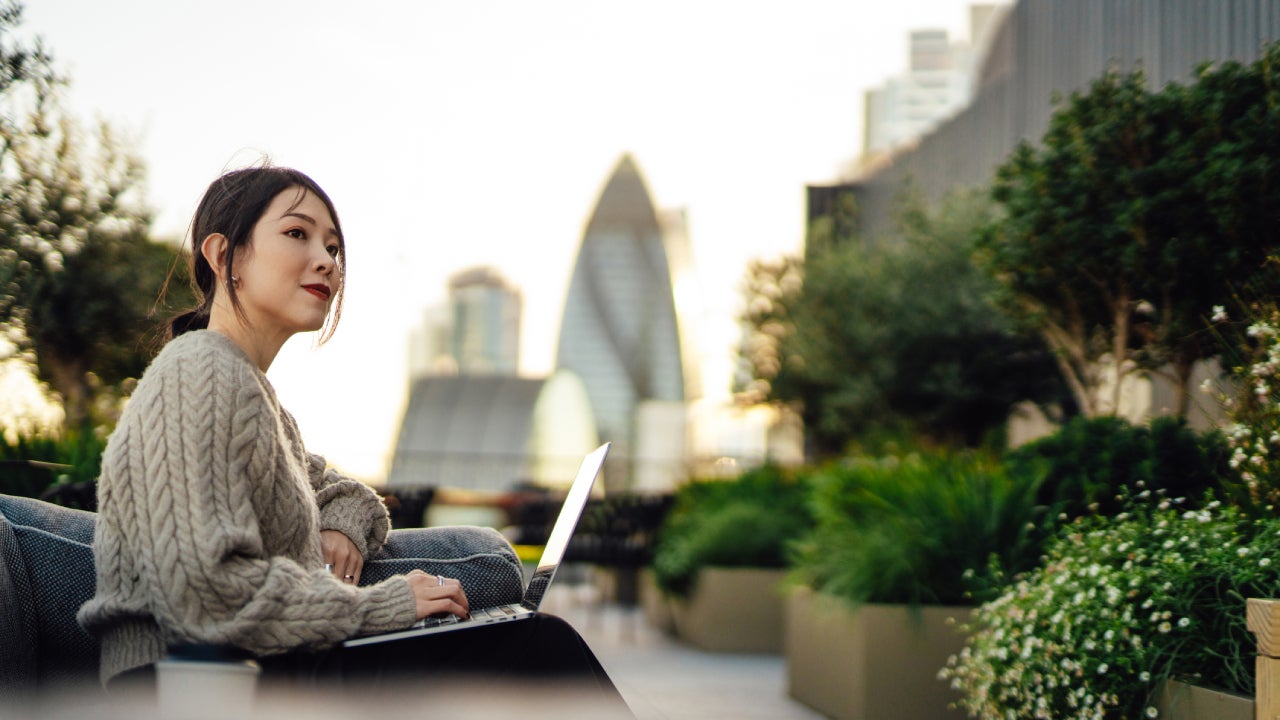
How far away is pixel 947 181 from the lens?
22.1m

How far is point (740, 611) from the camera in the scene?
764 centimetres

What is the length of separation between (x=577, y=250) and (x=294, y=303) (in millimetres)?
85567

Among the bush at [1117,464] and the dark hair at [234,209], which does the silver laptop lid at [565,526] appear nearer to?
the dark hair at [234,209]

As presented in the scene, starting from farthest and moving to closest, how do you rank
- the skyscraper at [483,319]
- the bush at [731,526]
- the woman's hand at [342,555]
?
the skyscraper at [483,319] < the bush at [731,526] < the woman's hand at [342,555]

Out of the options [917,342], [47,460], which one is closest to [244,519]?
[47,460]

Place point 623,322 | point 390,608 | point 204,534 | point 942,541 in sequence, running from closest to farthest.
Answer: point 204,534
point 390,608
point 942,541
point 623,322

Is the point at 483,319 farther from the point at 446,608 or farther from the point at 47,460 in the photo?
the point at 446,608

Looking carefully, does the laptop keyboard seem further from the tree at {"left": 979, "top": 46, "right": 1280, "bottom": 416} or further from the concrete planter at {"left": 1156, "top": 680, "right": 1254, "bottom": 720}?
the tree at {"left": 979, "top": 46, "right": 1280, "bottom": 416}

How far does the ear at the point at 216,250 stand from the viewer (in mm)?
1952

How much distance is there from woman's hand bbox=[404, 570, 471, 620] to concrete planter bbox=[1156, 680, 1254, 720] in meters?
1.84

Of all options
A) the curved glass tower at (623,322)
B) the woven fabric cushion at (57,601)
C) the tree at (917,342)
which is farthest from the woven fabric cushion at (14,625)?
the curved glass tower at (623,322)

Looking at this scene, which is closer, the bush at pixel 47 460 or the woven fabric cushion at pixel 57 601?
the woven fabric cushion at pixel 57 601

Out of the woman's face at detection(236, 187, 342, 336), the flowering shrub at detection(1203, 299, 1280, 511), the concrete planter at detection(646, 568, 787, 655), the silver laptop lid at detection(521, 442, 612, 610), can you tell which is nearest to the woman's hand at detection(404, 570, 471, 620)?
the silver laptop lid at detection(521, 442, 612, 610)

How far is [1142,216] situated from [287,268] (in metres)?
5.92
